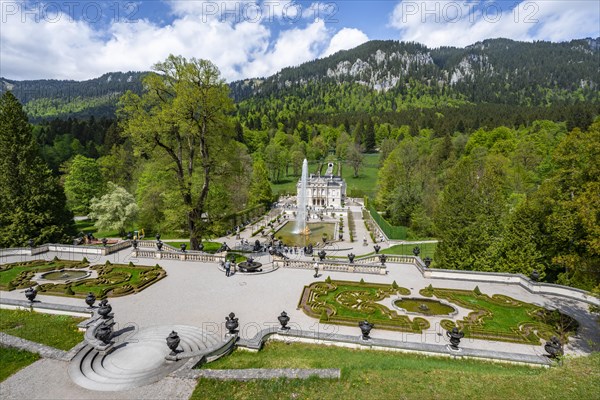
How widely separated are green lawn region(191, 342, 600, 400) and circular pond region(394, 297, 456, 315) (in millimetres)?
5836

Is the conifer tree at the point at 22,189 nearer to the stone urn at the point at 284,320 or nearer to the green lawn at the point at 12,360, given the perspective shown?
the green lawn at the point at 12,360

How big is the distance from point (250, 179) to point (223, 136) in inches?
1825

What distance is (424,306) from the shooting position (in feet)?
Answer: 63.6

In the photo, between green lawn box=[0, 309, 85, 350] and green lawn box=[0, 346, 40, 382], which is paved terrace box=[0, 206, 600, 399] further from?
green lawn box=[0, 309, 85, 350]

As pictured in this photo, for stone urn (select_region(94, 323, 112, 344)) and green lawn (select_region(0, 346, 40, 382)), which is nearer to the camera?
green lawn (select_region(0, 346, 40, 382))

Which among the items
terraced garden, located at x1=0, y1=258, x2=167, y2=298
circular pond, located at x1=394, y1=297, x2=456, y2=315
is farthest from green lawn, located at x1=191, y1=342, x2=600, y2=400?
terraced garden, located at x1=0, y1=258, x2=167, y2=298

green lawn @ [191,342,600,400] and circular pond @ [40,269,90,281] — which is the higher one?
green lawn @ [191,342,600,400]

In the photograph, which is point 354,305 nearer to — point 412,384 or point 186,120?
point 412,384

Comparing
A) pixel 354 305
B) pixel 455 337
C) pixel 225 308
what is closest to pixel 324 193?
pixel 354 305

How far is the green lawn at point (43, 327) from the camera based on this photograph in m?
15.0

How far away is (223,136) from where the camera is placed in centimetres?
2930

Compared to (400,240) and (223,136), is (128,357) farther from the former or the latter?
(400,240)

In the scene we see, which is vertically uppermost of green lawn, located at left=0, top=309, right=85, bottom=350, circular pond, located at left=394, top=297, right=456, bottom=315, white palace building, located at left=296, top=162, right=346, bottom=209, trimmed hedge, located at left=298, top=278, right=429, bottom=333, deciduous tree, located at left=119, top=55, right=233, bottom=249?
Answer: deciduous tree, located at left=119, top=55, right=233, bottom=249

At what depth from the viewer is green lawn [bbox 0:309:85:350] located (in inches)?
590
